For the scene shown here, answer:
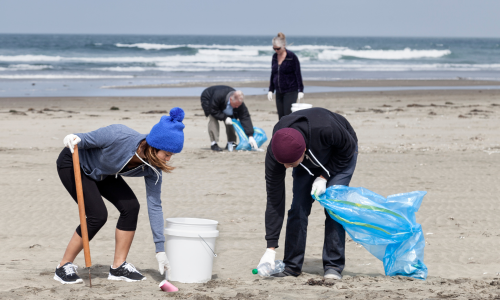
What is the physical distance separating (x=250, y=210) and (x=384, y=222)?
2232 mm

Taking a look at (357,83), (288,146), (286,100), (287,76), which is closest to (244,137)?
(286,100)

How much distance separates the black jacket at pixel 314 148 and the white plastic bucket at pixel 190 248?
1.34 feet

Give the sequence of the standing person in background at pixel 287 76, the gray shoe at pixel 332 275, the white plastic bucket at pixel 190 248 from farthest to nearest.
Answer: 1. the standing person in background at pixel 287 76
2. the gray shoe at pixel 332 275
3. the white plastic bucket at pixel 190 248

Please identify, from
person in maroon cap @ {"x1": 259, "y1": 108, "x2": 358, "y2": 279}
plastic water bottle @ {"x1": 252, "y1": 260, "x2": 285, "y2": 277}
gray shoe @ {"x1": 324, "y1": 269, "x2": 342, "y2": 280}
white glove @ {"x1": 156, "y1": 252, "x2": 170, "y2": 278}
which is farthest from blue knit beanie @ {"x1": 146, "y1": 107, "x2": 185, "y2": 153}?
gray shoe @ {"x1": 324, "y1": 269, "x2": 342, "y2": 280}

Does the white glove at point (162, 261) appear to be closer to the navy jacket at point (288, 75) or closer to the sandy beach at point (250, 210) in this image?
the sandy beach at point (250, 210)

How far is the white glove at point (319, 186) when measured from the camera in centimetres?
358

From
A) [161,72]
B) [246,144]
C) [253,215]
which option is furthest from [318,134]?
[161,72]

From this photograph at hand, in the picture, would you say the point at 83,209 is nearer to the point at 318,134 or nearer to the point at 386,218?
the point at 318,134

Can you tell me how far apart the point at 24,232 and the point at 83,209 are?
195 cm

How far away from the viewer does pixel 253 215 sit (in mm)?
5551

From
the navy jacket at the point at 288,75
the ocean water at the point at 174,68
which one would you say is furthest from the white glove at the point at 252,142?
the ocean water at the point at 174,68

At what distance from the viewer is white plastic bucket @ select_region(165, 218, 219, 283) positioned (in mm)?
3615

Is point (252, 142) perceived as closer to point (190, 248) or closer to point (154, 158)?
point (190, 248)

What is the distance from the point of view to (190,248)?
3.64 metres
